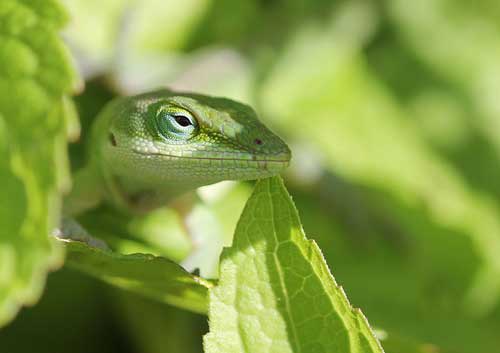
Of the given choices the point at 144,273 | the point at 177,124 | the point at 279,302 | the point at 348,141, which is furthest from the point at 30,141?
the point at 348,141

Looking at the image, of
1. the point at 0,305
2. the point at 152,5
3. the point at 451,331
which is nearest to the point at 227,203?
the point at 451,331

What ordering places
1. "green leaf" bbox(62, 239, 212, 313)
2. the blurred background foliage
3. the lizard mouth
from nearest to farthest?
1. "green leaf" bbox(62, 239, 212, 313)
2. the lizard mouth
3. the blurred background foliage

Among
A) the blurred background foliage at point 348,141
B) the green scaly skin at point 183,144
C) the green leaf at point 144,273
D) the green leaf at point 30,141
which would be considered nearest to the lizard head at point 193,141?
the green scaly skin at point 183,144

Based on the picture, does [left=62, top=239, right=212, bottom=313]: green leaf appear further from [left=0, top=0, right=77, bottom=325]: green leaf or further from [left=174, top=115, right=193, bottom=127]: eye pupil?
[left=174, top=115, right=193, bottom=127]: eye pupil

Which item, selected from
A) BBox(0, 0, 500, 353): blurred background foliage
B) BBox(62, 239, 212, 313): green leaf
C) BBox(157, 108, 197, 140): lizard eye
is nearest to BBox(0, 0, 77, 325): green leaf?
BBox(62, 239, 212, 313): green leaf

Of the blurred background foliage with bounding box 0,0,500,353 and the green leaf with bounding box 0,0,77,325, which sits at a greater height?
the green leaf with bounding box 0,0,77,325

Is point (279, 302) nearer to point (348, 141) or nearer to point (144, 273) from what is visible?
point (144, 273)
